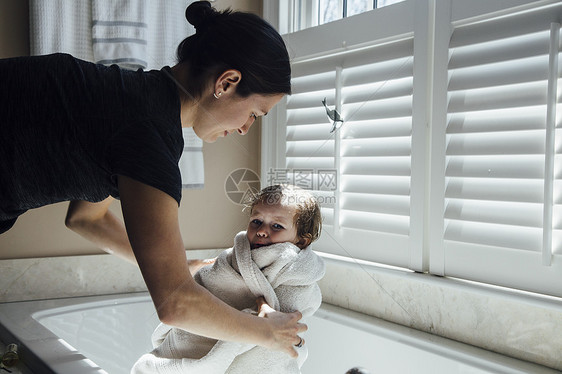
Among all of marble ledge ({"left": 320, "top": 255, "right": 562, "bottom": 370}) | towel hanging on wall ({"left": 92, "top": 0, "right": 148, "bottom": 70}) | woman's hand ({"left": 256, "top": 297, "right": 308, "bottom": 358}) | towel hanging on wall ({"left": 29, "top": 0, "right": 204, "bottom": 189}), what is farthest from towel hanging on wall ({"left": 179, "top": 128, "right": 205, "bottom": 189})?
woman's hand ({"left": 256, "top": 297, "right": 308, "bottom": 358})

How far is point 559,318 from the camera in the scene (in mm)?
1245

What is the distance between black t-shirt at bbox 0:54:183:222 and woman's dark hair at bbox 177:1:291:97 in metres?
0.09

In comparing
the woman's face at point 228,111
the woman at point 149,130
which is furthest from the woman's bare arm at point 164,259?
the woman's face at point 228,111

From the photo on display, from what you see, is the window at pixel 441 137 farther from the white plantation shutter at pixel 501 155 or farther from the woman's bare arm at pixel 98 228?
the woman's bare arm at pixel 98 228

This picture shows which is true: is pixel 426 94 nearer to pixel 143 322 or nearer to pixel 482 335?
pixel 482 335

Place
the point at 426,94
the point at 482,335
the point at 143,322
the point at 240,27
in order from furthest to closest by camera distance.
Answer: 1. the point at 143,322
2. the point at 426,94
3. the point at 482,335
4. the point at 240,27

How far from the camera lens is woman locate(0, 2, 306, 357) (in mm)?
835

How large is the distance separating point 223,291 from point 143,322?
68cm

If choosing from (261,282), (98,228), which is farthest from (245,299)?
(98,228)

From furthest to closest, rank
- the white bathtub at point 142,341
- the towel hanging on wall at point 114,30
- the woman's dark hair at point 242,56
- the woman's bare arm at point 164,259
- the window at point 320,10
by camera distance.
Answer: the window at point 320,10, the towel hanging on wall at point 114,30, the white bathtub at point 142,341, the woman's dark hair at point 242,56, the woman's bare arm at point 164,259

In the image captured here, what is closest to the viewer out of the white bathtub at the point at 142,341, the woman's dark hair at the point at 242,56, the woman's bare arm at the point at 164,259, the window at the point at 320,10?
the woman's bare arm at the point at 164,259

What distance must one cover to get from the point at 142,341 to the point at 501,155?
4.07 ft

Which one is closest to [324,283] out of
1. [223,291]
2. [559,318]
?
[223,291]

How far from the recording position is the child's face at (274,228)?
4.24ft
